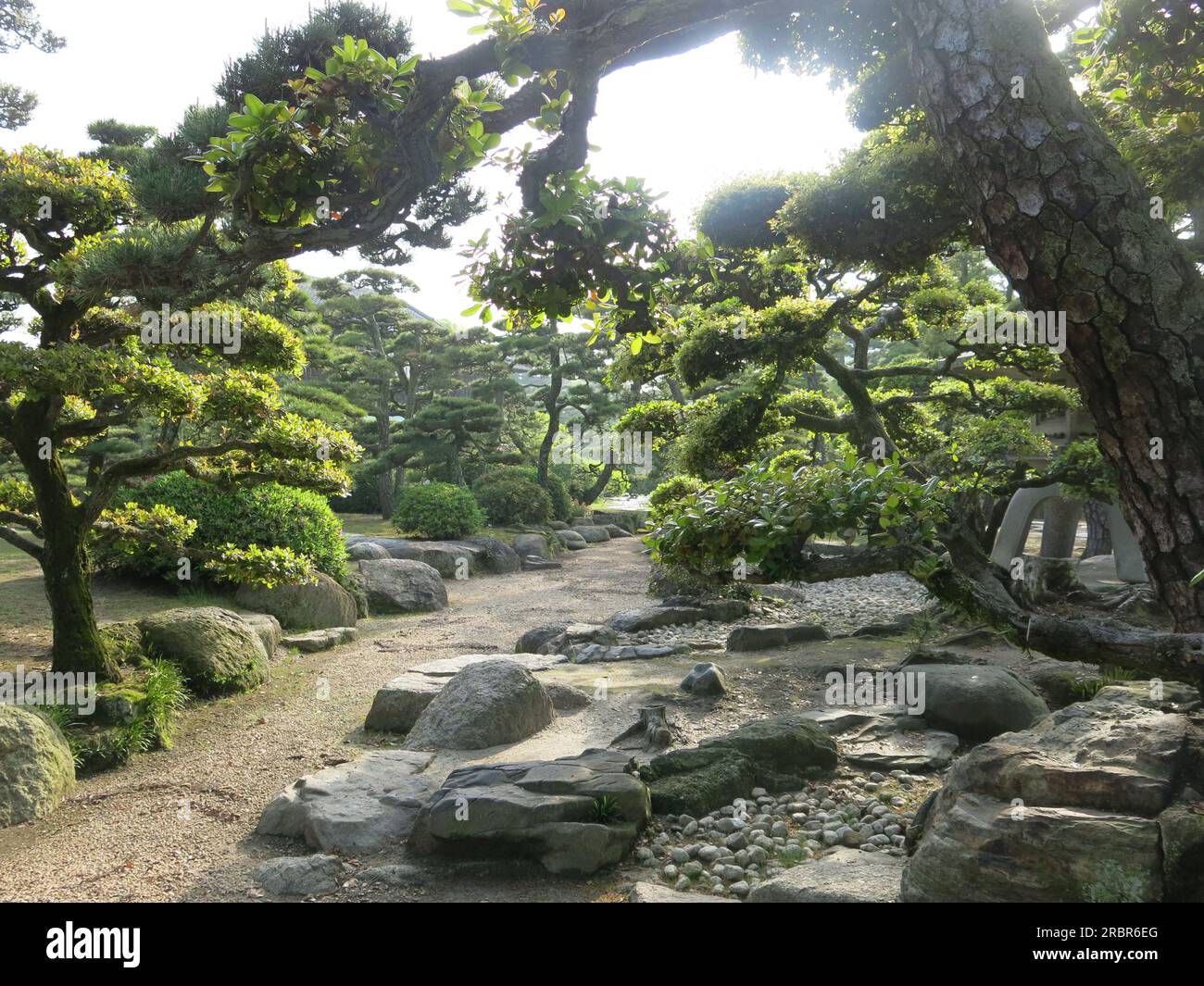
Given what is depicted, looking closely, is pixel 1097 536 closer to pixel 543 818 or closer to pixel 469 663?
pixel 469 663

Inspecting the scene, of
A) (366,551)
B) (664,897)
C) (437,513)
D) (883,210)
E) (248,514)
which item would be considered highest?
(883,210)

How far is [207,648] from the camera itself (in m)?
7.12

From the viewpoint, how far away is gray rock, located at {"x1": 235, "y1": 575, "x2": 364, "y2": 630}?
976 centimetres

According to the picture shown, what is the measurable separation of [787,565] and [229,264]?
7.71ft

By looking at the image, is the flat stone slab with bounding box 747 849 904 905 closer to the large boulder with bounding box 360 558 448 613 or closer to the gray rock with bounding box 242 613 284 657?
the gray rock with bounding box 242 613 284 657

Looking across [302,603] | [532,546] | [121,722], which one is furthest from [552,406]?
[121,722]

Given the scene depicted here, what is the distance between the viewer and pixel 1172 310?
2.48m

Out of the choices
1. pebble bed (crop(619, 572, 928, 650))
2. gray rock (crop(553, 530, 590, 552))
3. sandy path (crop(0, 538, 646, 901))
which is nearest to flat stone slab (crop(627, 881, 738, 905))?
sandy path (crop(0, 538, 646, 901))

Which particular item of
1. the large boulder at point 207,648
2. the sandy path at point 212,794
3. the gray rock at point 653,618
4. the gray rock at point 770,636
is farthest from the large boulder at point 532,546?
the large boulder at point 207,648

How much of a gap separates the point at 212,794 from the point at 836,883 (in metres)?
3.65

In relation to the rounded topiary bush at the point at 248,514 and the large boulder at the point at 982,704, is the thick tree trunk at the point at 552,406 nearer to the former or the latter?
the rounded topiary bush at the point at 248,514

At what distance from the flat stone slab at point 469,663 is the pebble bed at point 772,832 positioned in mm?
3043

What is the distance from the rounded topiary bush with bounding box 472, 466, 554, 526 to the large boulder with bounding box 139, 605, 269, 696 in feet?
43.9

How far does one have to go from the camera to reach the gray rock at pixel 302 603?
384 inches
